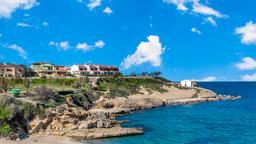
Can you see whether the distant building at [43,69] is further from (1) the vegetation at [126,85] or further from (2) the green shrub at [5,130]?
(2) the green shrub at [5,130]

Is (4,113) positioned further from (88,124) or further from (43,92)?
(43,92)

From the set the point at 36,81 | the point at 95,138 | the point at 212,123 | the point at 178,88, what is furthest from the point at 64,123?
the point at 178,88

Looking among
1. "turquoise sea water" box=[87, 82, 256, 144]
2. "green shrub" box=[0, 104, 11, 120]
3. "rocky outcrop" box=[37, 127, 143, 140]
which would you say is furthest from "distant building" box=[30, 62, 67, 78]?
"rocky outcrop" box=[37, 127, 143, 140]

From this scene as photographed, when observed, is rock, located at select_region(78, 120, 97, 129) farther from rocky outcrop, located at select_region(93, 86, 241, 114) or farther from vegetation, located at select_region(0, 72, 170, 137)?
rocky outcrop, located at select_region(93, 86, 241, 114)

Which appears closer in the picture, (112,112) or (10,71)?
(112,112)

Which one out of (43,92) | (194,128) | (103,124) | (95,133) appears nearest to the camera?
(95,133)

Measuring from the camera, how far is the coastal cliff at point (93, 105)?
72.2m

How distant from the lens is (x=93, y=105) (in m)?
120

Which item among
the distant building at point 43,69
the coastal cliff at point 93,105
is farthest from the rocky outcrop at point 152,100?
the distant building at point 43,69

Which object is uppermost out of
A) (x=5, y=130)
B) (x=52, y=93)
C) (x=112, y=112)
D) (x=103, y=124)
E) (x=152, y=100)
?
(x=52, y=93)

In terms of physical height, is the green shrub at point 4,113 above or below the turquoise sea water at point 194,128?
above

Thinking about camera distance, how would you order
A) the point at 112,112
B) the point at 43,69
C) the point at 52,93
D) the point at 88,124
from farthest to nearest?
the point at 43,69 → the point at 112,112 → the point at 52,93 → the point at 88,124

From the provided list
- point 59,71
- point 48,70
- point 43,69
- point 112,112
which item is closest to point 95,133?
point 112,112

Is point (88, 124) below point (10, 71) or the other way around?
below
